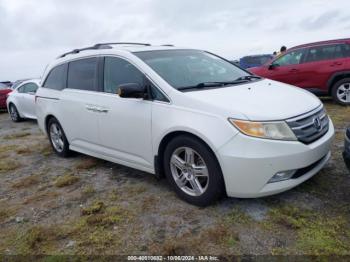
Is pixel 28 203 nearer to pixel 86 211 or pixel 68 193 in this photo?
pixel 68 193

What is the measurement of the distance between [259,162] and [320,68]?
20.5 ft

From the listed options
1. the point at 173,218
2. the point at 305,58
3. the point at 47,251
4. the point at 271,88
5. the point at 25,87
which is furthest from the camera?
the point at 25,87

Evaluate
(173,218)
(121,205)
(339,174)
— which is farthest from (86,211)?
(339,174)

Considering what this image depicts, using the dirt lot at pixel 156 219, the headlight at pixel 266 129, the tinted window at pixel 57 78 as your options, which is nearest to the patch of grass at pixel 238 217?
the dirt lot at pixel 156 219

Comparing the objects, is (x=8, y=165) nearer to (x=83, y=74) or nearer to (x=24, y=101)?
(x=83, y=74)

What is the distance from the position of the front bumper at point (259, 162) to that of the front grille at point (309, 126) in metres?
0.08

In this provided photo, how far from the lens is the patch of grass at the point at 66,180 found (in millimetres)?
4559

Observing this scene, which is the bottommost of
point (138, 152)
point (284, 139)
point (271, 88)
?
Answer: point (138, 152)

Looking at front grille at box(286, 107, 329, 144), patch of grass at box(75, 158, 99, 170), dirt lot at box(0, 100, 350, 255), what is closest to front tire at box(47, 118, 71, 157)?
patch of grass at box(75, 158, 99, 170)

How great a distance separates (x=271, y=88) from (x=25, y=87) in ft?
28.6

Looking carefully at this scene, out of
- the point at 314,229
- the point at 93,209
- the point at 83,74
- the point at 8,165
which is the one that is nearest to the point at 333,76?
the point at 83,74

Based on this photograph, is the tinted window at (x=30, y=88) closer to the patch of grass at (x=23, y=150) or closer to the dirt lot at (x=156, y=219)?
the patch of grass at (x=23, y=150)

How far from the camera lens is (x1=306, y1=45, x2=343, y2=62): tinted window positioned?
8266 mm

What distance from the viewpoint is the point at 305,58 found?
343 inches
